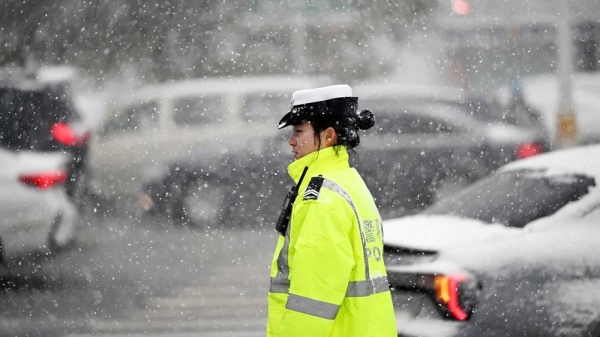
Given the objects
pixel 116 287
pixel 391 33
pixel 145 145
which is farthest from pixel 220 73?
pixel 116 287

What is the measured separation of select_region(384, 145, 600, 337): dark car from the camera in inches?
172

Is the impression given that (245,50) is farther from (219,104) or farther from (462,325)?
(462,325)

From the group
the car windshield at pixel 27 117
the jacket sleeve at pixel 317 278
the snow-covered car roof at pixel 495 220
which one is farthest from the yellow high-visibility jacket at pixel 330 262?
the car windshield at pixel 27 117

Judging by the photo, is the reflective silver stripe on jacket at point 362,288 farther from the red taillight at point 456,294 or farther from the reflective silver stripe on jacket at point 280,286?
the red taillight at point 456,294

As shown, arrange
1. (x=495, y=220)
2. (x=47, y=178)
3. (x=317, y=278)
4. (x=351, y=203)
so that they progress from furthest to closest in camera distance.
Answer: (x=47, y=178), (x=495, y=220), (x=351, y=203), (x=317, y=278)

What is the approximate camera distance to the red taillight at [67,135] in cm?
521

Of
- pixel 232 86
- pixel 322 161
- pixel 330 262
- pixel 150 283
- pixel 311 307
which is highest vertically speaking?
pixel 232 86

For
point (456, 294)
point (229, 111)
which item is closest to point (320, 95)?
point (456, 294)

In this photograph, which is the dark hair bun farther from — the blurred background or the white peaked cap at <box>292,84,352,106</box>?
the blurred background

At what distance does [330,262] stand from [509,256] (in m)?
2.15

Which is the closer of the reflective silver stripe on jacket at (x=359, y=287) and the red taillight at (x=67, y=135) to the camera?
the reflective silver stripe on jacket at (x=359, y=287)

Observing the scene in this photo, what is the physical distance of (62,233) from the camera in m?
5.26

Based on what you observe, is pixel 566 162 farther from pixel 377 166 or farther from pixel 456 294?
pixel 456 294

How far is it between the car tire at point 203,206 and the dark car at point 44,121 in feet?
1.57
